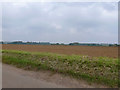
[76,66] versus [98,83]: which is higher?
[76,66]

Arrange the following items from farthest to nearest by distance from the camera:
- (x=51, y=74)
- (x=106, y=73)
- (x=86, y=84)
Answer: (x=51, y=74) → (x=106, y=73) → (x=86, y=84)

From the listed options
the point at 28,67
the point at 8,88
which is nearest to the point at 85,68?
the point at 28,67

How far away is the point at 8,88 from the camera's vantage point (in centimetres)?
355

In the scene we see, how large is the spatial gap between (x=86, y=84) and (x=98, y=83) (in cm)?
47

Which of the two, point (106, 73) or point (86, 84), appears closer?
point (86, 84)

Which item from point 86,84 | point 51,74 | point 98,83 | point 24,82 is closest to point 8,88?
point 24,82

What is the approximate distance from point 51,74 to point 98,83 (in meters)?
1.97

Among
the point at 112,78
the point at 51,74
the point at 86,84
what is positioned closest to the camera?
the point at 86,84

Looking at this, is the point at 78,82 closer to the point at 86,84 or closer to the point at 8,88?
the point at 86,84

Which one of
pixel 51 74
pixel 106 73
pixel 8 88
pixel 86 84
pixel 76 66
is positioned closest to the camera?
pixel 8 88

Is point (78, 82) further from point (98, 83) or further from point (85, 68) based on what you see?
point (85, 68)

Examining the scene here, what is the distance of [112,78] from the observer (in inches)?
167

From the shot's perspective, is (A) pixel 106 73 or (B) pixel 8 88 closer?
(B) pixel 8 88

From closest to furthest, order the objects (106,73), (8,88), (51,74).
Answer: (8,88), (106,73), (51,74)
